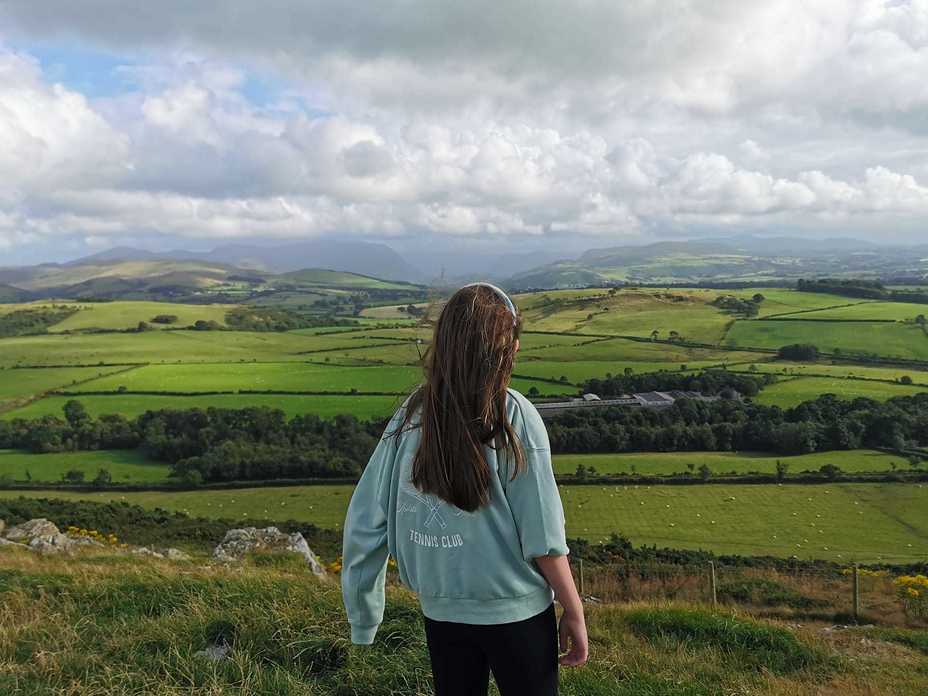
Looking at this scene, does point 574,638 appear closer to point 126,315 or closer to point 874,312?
point 874,312

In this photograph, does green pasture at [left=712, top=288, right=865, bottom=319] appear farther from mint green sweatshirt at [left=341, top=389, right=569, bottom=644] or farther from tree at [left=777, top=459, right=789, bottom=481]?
mint green sweatshirt at [left=341, top=389, right=569, bottom=644]

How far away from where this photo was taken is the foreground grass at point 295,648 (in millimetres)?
3789

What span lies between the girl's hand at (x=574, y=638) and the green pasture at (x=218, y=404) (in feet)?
150

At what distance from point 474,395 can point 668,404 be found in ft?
177

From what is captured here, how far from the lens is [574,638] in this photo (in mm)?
2344

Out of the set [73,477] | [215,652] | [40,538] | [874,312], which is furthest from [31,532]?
[874,312]

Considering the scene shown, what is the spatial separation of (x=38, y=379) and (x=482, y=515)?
7398 cm

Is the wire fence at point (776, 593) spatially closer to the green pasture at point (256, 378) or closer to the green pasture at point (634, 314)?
the green pasture at point (256, 378)

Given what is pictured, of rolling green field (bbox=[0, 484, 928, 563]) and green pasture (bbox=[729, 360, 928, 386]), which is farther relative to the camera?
green pasture (bbox=[729, 360, 928, 386])

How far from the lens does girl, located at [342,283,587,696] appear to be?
2186mm

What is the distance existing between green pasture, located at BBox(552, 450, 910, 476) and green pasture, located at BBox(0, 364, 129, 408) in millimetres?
51447

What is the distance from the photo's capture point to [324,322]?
11219cm

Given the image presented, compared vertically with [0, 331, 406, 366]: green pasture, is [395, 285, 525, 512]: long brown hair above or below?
above

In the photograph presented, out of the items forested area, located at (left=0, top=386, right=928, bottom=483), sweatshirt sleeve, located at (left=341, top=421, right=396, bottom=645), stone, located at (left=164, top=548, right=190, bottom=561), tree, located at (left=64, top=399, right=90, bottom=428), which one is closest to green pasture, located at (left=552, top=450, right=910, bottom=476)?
forested area, located at (left=0, top=386, right=928, bottom=483)
